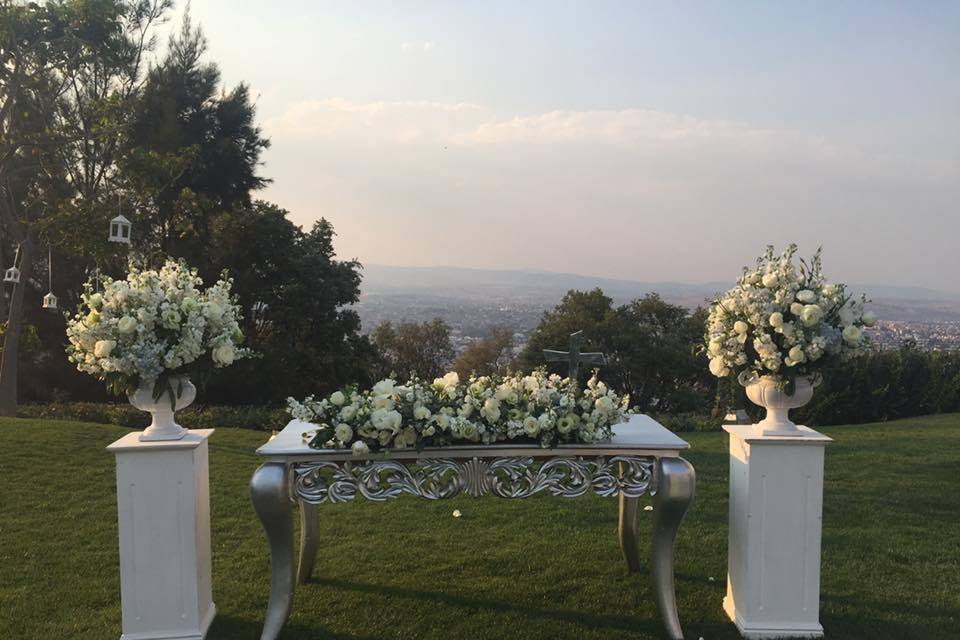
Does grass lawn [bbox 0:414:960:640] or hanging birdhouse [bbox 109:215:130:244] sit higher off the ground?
hanging birdhouse [bbox 109:215:130:244]

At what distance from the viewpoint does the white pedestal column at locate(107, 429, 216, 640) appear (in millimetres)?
3561

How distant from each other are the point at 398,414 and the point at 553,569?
1974mm

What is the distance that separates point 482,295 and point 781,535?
21.3 metres

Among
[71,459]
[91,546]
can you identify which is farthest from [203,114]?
[91,546]

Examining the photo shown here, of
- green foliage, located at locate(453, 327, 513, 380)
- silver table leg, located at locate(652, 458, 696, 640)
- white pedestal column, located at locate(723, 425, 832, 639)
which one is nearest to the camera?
silver table leg, located at locate(652, 458, 696, 640)

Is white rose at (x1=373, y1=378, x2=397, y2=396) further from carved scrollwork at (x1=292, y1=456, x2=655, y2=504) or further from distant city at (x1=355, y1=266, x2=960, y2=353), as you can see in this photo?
distant city at (x1=355, y1=266, x2=960, y2=353)

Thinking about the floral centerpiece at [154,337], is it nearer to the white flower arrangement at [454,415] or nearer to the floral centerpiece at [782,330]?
the white flower arrangement at [454,415]

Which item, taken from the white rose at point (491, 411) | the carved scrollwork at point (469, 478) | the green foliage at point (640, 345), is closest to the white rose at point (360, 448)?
the carved scrollwork at point (469, 478)

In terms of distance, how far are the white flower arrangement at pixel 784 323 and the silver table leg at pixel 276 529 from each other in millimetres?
2263

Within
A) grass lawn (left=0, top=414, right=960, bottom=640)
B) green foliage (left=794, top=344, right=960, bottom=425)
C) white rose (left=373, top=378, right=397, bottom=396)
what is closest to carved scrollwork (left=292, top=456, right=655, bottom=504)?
white rose (left=373, top=378, right=397, bottom=396)

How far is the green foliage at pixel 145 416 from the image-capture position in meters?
11.9

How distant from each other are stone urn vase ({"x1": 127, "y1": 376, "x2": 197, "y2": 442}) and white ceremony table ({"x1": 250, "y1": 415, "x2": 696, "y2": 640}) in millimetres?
511

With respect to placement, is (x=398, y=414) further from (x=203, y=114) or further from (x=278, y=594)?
(x=203, y=114)

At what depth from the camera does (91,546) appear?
17.1ft
